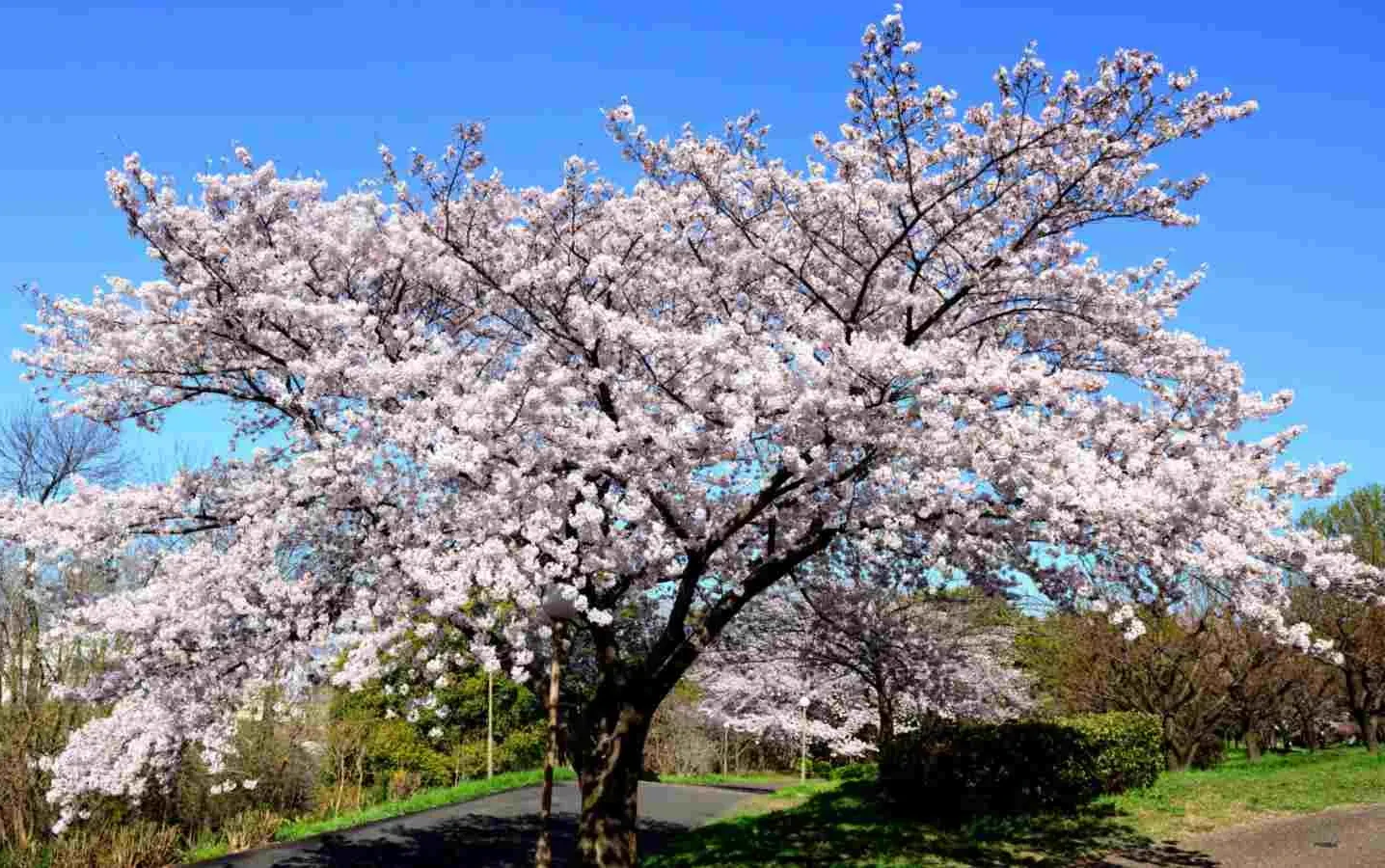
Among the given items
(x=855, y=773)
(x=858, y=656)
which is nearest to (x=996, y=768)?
(x=858, y=656)

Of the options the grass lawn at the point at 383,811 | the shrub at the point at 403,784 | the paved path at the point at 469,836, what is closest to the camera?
the paved path at the point at 469,836

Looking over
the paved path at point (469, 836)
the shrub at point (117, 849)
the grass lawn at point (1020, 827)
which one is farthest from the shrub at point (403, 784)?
the grass lawn at point (1020, 827)

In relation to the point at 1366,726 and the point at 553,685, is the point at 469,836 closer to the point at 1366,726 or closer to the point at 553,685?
the point at 553,685

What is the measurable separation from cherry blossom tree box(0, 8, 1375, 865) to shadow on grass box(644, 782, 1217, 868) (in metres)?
2.41

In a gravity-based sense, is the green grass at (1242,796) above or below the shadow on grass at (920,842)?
above

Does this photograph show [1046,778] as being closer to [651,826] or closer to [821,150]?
[651,826]

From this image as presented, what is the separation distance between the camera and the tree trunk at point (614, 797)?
388 inches

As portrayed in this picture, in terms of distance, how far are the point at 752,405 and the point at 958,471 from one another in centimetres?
167

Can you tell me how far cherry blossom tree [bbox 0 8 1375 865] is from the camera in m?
7.78

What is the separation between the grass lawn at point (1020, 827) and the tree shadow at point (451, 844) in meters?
1.62

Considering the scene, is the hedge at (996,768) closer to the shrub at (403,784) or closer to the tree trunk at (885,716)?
the tree trunk at (885,716)

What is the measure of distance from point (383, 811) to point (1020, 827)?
36.4 feet

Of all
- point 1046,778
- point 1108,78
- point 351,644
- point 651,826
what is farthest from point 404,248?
point 1046,778

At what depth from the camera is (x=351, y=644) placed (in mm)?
8789
